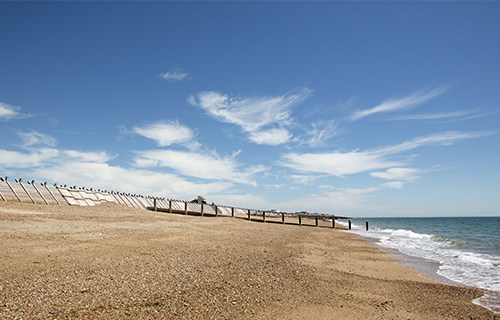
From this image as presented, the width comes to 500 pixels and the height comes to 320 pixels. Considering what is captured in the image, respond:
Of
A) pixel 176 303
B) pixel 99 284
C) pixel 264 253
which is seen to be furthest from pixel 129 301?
pixel 264 253

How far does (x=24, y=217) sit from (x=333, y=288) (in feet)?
55.9

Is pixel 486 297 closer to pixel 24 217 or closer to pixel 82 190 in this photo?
pixel 24 217

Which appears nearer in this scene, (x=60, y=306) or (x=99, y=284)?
(x=60, y=306)

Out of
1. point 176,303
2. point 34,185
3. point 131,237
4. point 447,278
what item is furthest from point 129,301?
point 34,185

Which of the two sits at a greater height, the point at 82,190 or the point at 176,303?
the point at 82,190

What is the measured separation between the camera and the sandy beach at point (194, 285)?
595cm

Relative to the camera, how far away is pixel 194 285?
759 cm

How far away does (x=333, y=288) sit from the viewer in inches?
331

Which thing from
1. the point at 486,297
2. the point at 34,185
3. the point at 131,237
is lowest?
the point at 486,297

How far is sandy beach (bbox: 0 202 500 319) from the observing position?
19.5 ft

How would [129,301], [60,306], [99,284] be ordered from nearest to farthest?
[60,306]
[129,301]
[99,284]

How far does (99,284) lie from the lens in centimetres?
711

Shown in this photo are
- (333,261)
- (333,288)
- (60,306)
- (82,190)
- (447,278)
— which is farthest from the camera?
(82,190)

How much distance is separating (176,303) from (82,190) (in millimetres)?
27728
